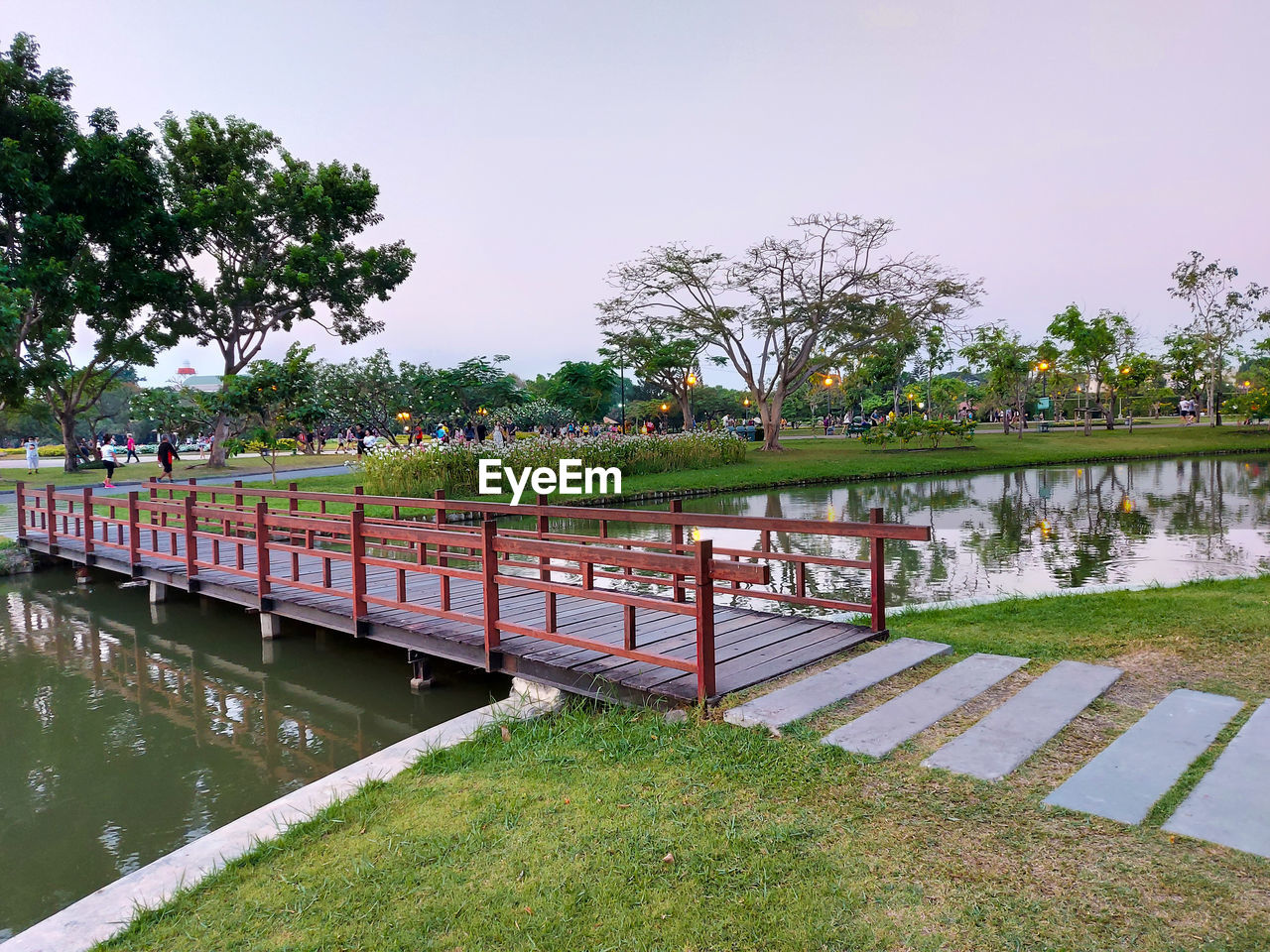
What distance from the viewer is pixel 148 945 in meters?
→ 2.98

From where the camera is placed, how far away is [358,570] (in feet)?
22.2

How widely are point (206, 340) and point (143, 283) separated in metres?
4.51

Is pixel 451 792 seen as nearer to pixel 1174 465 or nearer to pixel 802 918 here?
pixel 802 918

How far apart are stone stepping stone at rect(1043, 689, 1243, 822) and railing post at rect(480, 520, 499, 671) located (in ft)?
11.6

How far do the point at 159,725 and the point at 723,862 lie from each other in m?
5.21

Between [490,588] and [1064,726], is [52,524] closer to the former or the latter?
[490,588]

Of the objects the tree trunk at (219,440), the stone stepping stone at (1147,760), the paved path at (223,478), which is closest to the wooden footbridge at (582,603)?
the stone stepping stone at (1147,760)

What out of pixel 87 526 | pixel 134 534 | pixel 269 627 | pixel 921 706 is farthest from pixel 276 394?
pixel 921 706

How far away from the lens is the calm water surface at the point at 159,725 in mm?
4418

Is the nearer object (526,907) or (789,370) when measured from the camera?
(526,907)

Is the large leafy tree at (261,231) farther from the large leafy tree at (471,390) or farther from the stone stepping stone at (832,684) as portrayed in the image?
the stone stepping stone at (832,684)

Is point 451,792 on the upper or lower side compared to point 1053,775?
lower

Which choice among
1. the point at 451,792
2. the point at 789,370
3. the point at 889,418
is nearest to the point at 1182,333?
the point at 889,418

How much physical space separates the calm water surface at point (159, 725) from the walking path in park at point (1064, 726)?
309 cm
